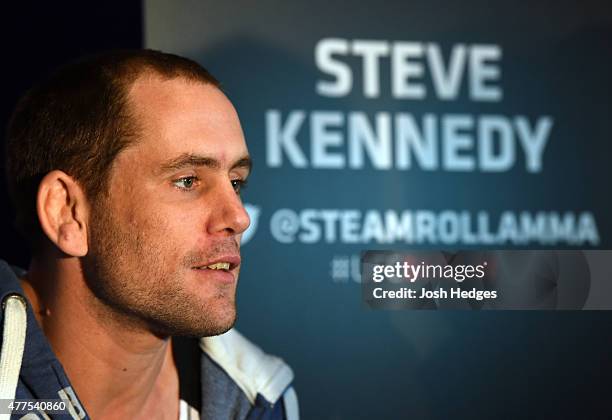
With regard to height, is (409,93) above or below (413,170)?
above

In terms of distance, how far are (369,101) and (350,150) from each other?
0.15 metres

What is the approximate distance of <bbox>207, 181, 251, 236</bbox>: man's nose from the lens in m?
1.37

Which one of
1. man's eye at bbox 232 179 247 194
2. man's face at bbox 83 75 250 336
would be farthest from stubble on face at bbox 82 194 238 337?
man's eye at bbox 232 179 247 194

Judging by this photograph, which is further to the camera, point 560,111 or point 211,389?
point 560,111

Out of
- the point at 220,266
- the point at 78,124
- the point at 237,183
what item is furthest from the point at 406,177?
the point at 78,124

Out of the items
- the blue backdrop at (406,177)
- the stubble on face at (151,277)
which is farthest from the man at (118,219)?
the blue backdrop at (406,177)

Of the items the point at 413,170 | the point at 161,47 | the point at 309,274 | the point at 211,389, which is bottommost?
the point at 211,389

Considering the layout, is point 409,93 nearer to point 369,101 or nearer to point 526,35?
point 369,101

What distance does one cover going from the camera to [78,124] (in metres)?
1.42

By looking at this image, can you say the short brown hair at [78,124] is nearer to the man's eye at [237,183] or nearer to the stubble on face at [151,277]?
the stubble on face at [151,277]

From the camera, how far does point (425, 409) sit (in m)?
2.21

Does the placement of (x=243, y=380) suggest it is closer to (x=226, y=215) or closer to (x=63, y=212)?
(x=226, y=215)

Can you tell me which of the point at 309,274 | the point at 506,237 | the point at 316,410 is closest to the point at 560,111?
the point at 506,237

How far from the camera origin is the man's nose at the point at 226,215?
1370 mm
